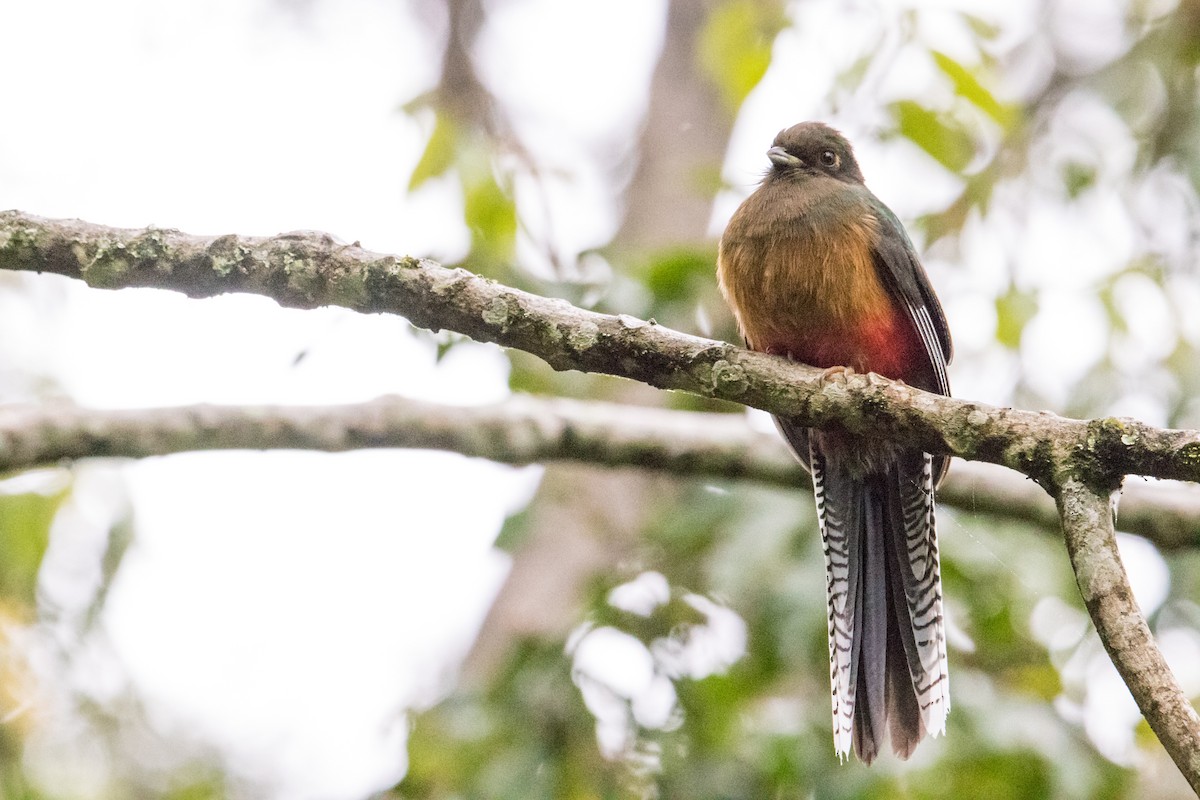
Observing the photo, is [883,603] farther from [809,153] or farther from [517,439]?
[809,153]

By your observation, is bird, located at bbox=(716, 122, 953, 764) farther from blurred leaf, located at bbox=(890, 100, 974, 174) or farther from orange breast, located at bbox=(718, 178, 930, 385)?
blurred leaf, located at bbox=(890, 100, 974, 174)

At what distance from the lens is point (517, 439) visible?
441 cm

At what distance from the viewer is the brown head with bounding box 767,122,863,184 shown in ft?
14.3

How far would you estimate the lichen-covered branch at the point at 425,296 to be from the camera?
2.94 m

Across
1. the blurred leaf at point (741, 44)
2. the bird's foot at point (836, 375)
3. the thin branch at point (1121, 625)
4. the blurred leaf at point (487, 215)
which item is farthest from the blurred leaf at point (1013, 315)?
the thin branch at point (1121, 625)

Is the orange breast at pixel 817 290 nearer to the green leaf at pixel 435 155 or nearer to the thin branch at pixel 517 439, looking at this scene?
the thin branch at pixel 517 439

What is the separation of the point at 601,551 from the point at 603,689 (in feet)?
7.24

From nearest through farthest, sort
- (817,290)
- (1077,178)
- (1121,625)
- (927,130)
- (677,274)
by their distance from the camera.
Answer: (1121,625) < (817,290) < (677,274) < (927,130) < (1077,178)

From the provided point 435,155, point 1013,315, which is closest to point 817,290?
point 1013,315

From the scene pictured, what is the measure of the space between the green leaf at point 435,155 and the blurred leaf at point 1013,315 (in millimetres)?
2232

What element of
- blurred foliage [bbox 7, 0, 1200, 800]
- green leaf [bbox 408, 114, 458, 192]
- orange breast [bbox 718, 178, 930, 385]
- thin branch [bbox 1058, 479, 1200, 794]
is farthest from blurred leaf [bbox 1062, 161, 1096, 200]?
thin branch [bbox 1058, 479, 1200, 794]

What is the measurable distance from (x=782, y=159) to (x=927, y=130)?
55 cm

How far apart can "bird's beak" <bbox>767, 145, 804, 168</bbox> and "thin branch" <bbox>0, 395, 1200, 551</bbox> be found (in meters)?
1.05

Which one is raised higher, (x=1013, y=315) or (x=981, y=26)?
(x=981, y=26)
